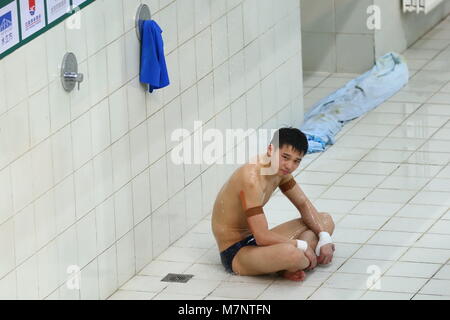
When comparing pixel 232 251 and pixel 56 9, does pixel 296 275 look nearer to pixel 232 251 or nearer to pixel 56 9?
pixel 232 251

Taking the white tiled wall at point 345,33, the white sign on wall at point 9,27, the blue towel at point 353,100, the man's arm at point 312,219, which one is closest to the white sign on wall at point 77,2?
the white sign on wall at point 9,27

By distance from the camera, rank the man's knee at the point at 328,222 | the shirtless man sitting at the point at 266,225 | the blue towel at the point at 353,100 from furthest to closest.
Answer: the blue towel at the point at 353,100 < the man's knee at the point at 328,222 < the shirtless man sitting at the point at 266,225

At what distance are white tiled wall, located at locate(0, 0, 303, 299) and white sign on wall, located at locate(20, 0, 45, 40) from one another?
0.25ft

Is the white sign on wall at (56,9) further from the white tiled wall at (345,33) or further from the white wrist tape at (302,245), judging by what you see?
the white tiled wall at (345,33)

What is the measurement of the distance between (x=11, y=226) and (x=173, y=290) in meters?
1.43

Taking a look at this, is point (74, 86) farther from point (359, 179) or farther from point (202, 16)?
point (359, 179)

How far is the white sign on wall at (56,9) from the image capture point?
622 centimetres

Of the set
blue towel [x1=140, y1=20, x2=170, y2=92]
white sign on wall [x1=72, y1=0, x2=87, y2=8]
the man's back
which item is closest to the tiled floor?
the man's back

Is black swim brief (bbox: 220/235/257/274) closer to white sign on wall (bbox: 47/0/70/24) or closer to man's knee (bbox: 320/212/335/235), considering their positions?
man's knee (bbox: 320/212/335/235)

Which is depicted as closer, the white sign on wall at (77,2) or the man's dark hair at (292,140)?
the white sign on wall at (77,2)

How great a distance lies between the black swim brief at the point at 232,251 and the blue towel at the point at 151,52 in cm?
106

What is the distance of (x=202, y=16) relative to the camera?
25.9ft

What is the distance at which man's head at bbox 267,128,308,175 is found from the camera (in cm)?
693

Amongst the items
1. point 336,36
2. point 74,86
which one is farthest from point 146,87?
point 336,36
